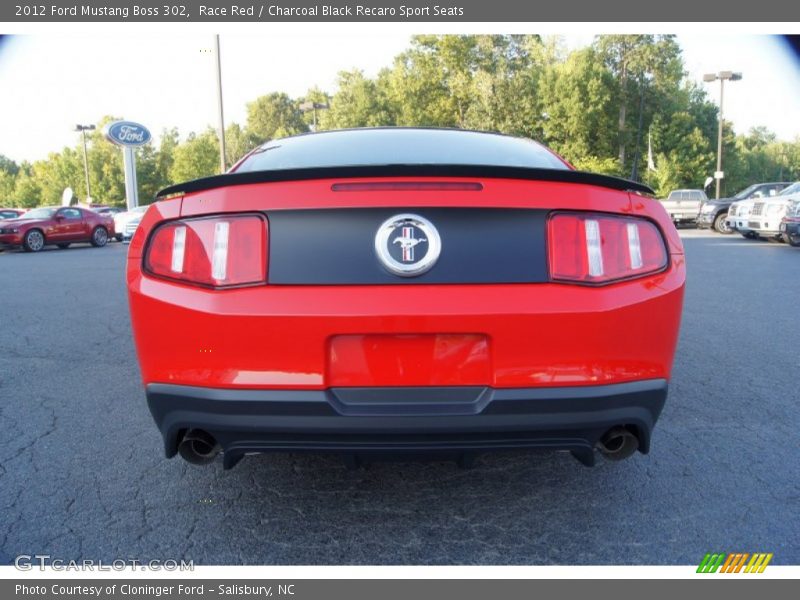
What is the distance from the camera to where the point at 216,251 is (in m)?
1.99

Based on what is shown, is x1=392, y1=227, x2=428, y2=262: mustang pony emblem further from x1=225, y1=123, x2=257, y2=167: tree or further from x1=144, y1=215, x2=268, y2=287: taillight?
x1=225, y1=123, x2=257, y2=167: tree

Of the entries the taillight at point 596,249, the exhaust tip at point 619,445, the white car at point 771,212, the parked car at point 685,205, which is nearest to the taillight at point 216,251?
the taillight at point 596,249

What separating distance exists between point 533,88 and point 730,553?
4630cm

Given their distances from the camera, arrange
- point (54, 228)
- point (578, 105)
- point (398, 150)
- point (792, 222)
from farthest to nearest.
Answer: point (578, 105) < point (54, 228) < point (792, 222) < point (398, 150)

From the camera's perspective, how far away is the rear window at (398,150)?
2.63 meters

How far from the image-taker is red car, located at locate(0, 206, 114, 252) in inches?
746

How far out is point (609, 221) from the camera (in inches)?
80.1

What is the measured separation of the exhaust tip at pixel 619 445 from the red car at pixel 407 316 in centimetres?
4

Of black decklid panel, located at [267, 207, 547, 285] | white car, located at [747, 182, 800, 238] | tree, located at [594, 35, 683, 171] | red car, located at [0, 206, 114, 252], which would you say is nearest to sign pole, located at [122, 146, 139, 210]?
red car, located at [0, 206, 114, 252]

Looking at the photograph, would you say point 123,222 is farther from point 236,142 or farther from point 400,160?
point 236,142

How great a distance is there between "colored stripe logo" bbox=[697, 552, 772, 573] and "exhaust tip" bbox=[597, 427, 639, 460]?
1.42 ft

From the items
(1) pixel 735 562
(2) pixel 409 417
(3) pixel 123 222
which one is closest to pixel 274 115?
(3) pixel 123 222

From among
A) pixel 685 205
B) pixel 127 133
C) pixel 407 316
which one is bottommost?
pixel 685 205

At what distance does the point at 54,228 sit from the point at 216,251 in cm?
2121
